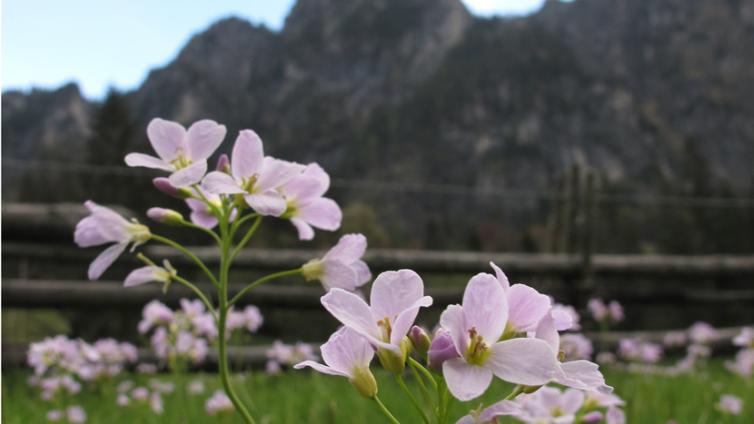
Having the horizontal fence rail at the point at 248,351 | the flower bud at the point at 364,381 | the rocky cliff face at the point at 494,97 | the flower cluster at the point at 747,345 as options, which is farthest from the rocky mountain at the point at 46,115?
the flower bud at the point at 364,381

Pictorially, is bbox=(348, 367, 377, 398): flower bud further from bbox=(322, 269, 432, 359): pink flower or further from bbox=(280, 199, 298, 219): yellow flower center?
bbox=(280, 199, 298, 219): yellow flower center

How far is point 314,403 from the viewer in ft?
6.18

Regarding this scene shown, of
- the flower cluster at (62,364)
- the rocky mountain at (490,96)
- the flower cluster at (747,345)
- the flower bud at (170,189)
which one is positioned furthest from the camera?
the rocky mountain at (490,96)

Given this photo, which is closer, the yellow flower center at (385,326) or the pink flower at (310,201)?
the yellow flower center at (385,326)

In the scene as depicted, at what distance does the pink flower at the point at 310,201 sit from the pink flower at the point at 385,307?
0.26 m

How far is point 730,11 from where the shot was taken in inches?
4060

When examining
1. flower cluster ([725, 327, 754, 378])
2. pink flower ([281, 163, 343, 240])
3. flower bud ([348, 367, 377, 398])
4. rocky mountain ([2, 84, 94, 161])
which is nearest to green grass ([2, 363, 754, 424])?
flower cluster ([725, 327, 754, 378])

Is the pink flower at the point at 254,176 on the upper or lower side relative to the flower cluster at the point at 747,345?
upper

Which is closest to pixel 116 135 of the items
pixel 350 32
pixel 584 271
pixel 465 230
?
pixel 465 230

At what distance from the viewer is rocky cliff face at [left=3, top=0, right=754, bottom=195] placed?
91.8m

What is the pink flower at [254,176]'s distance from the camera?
0.69 meters

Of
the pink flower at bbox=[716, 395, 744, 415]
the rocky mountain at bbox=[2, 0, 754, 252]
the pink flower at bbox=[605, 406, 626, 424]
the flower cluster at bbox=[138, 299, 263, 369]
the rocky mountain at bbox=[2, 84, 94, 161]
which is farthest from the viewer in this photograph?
the rocky mountain at bbox=[2, 84, 94, 161]

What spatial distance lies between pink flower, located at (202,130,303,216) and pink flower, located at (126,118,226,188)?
0.04 metres

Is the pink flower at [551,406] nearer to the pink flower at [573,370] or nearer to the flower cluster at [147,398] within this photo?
the pink flower at [573,370]
